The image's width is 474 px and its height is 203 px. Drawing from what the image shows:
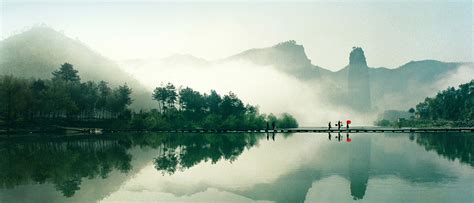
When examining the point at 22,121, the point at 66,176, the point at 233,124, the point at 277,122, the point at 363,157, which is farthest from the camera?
the point at 277,122

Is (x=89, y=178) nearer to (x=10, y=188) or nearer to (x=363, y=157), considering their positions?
(x=10, y=188)

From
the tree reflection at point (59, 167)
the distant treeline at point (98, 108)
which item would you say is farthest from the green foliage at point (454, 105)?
the tree reflection at point (59, 167)

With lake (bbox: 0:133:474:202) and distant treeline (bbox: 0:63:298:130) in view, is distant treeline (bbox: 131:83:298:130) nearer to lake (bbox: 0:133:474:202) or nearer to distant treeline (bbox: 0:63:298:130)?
distant treeline (bbox: 0:63:298:130)

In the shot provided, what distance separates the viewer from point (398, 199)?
86.9 feet

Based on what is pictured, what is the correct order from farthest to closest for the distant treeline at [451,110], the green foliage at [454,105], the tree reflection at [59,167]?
the green foliage at [454,105] < the distant treeline at [451,110] < the tree reflection at [59,167]

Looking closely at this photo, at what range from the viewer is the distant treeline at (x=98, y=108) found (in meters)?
114

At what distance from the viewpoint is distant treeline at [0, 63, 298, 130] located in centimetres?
11419

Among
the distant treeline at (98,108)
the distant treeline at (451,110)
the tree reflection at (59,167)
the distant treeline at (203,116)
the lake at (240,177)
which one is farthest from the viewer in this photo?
the distant treeline at (451,110)

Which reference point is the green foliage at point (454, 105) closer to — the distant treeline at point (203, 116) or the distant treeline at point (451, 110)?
the distant treeline at point (451, 110)

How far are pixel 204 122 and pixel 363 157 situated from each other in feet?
266

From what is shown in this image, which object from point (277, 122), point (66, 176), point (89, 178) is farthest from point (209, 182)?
point (277, 122)

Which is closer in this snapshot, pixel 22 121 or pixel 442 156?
pixel 442 156

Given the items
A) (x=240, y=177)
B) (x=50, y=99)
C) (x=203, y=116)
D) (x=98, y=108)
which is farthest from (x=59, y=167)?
(x=98, y=108)

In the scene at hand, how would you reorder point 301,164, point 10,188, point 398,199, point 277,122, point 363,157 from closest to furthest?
point 398,199 < point 10,188 < point 301,164 < point 363,157 < point 277,122
